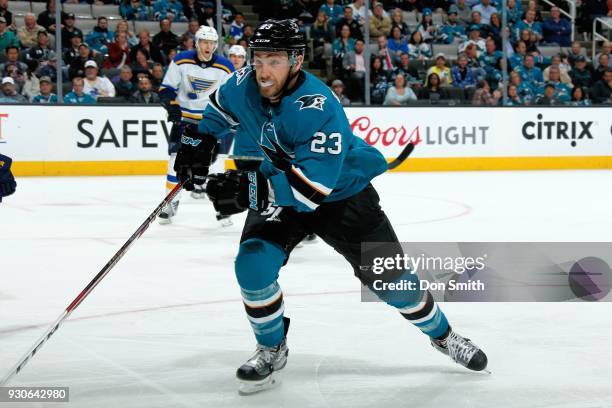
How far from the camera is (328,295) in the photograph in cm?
401

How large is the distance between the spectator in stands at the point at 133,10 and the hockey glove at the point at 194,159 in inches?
328

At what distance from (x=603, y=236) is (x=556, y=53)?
7.28 metres

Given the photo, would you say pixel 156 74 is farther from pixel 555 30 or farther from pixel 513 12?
pixel 555 30

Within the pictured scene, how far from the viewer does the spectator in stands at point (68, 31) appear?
32.5 feet

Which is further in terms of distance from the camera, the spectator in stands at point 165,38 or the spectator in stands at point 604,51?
the spectator in stands at point 604,51

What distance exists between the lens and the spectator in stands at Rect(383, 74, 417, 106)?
10805 millimetres

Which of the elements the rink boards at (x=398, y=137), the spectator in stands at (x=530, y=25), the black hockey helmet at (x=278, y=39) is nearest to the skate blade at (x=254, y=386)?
the black hockey helmet at (x=278, y=39)

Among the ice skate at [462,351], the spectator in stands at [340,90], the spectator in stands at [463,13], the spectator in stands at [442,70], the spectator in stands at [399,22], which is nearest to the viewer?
the ice skate at [462,351]

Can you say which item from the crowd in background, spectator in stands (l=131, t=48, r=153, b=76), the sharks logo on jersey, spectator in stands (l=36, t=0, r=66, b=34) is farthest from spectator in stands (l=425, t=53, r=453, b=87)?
the sharks logo on jersey

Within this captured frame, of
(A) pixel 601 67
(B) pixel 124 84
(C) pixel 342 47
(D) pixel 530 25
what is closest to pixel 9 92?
(B) pixel 124 84

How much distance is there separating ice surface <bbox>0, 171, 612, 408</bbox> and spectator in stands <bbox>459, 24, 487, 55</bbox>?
5.69 m

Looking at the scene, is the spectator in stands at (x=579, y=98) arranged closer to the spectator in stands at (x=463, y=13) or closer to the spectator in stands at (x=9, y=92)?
the spectator in stands at (x=463, y=13)

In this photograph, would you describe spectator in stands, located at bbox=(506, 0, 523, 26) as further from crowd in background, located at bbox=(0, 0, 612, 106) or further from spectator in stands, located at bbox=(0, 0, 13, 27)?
spectator in stands, located at bbox=(0, 0, 13, 27)

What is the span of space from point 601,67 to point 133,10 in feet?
19.1
